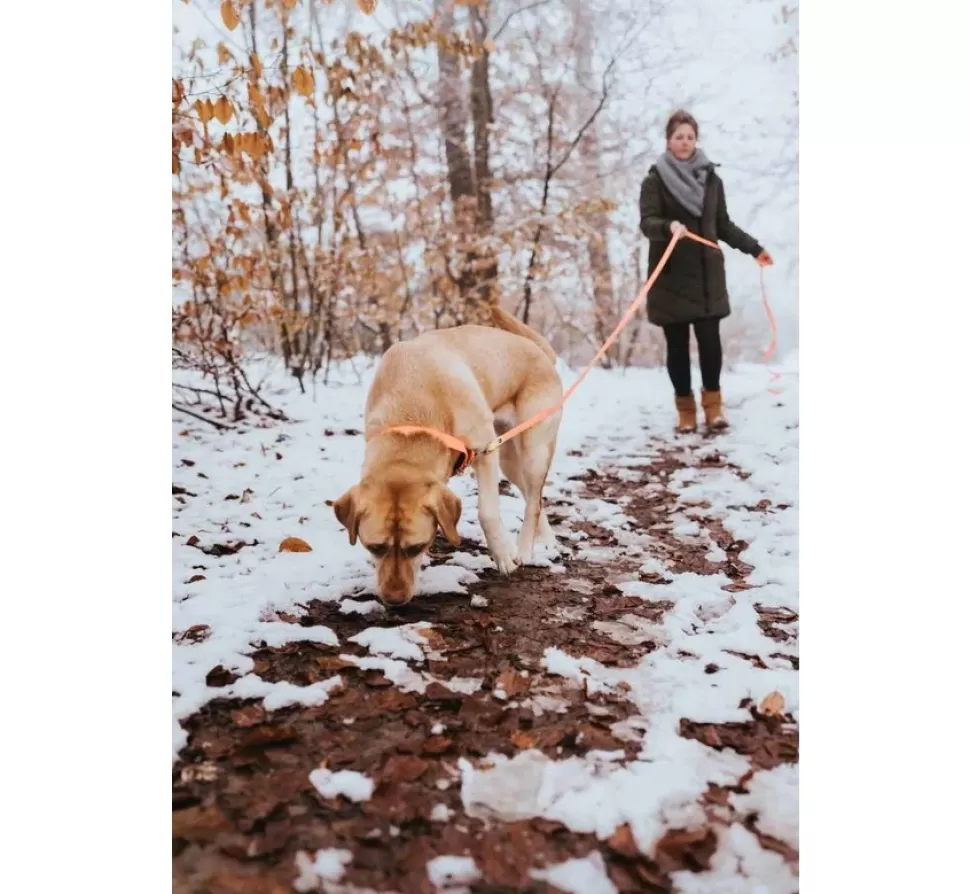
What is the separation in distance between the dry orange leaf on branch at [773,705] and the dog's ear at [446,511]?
0.84 meters

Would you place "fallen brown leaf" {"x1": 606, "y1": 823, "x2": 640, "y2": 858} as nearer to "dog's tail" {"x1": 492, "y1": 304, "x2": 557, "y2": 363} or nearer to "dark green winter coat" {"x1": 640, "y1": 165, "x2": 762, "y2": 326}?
"dog's tail" {"x1": 492, "y1": 304, "x2": 557, "y2": 363}

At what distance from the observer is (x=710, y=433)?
10.2ft

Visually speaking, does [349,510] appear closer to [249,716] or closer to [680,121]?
[249,716]

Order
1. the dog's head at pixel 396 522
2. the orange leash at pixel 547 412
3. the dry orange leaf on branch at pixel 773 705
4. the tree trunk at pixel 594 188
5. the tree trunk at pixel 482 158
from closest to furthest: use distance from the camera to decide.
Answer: the dry orange leaf on branch at pixel 773 705 → the dog's head at pixel 396 522 → the orange leash at pixel 547 412 → the tree trunk at pixel 594 188 → the tree trunk at pixel 482 158

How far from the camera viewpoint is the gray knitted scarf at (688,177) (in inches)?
107

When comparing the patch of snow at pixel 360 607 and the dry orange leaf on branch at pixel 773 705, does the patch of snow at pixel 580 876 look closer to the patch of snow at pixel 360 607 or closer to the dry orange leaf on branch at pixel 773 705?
the dry orange leaf on branch at pixel 773 705

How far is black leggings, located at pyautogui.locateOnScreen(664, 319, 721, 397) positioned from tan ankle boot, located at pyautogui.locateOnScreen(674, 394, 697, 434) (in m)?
0.03

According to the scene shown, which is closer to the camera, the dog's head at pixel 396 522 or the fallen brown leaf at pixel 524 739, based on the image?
the fallen brown leaf at pixel 524 739

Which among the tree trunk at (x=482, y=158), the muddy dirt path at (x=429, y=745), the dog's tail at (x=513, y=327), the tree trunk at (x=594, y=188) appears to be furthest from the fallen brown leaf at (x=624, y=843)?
the tree trunk at (x=482, y=158)

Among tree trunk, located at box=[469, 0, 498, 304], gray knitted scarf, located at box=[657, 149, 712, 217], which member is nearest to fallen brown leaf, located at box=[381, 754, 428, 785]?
gray knitted scarf, located at box=[657, 149, 712, 217]

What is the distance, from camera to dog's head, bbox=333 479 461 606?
6.21ft

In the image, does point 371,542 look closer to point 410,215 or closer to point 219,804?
point 219,804

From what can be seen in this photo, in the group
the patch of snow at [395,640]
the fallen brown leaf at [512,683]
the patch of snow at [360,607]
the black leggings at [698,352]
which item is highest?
the black leggings at [698,352]
